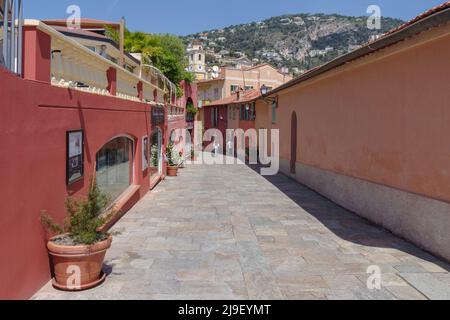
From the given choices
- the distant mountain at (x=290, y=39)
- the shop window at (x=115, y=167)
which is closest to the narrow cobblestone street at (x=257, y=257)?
the shop window at (x=115, y=167)

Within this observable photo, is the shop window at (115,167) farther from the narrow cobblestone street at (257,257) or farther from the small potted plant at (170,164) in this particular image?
the small potted plant at (170,164)

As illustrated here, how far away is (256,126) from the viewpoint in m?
27.7

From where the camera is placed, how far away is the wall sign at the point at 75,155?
611 centimetres

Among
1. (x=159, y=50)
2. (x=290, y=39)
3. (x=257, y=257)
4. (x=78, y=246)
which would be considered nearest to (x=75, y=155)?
(x=78, y=246)

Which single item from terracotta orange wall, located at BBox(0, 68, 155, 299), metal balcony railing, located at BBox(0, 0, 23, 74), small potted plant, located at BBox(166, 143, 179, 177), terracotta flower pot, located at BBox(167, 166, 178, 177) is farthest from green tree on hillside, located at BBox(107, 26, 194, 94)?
metal balcony railing, located at BBox(0, 0, 23, 74)

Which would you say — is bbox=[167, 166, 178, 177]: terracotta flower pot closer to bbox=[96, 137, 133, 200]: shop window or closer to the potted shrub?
bbox=[96, 137, 133, 200]: shop window

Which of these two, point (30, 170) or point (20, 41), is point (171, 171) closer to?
point (30, 170)

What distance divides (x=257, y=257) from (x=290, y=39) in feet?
456

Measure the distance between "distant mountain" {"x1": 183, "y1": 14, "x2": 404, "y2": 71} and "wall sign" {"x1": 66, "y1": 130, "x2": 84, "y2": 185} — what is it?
111 meters

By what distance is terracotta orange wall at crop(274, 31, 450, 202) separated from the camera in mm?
7090

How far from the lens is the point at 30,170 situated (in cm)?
485

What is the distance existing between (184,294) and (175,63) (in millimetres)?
22940

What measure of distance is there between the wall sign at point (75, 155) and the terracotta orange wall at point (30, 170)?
0.11 meters
